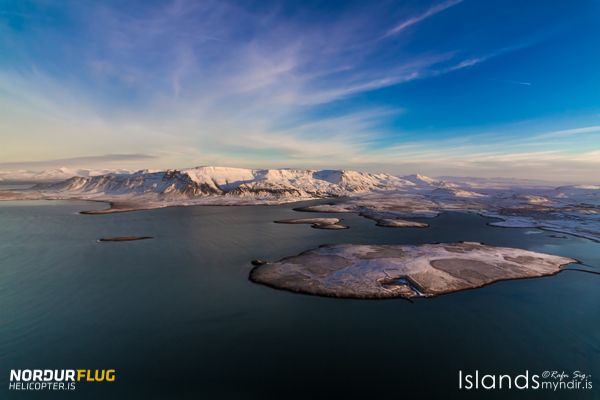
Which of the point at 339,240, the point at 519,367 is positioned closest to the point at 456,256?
the point at 339,240

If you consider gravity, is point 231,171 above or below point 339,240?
above

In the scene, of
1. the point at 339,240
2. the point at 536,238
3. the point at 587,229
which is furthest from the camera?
the point at 587,229

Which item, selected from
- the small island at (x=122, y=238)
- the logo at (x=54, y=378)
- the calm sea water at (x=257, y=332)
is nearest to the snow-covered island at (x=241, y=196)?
the small island at (x=122, y=238)

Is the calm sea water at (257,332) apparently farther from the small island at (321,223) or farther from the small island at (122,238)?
the small island at (321,223)

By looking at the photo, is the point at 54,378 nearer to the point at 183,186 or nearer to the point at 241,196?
the point at 241,196

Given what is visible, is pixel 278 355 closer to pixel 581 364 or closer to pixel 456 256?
pixel 581 364

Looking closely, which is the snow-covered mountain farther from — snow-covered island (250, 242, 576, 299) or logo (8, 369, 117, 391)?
logo (8, 369, 117, 391)

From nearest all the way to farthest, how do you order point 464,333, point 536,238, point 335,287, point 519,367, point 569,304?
point 519,367, point 464,333, point 569,304, point 335,287, point 536,238
